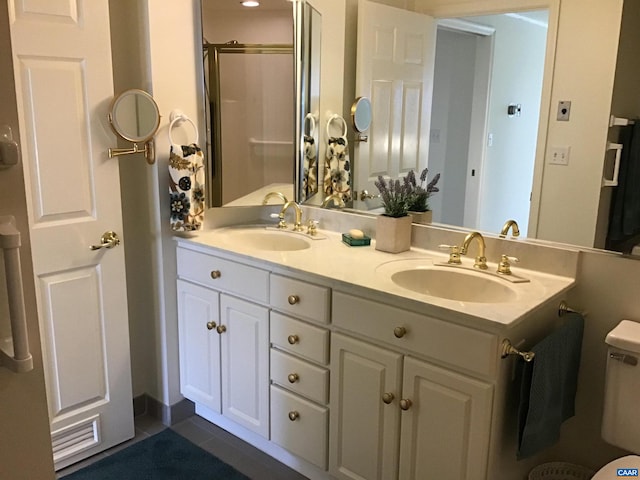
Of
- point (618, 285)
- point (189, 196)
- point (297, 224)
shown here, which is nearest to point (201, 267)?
point (189, 196)

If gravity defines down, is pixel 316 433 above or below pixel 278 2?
below

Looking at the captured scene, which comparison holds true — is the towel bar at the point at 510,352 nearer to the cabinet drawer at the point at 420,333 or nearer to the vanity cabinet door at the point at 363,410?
the cabinet drawer at the point at 420,333

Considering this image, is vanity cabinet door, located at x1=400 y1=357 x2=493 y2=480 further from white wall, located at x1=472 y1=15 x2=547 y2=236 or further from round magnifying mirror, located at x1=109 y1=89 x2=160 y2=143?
round magnifying mirror, located at x1=109 y1=89 x2=160 y2=143

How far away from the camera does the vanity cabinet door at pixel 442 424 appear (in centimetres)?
164

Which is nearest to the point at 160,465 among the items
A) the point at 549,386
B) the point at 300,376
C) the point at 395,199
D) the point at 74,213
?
the point at 300,376

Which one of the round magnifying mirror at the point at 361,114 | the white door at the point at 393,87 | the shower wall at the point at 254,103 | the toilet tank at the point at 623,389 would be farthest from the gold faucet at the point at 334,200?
the toilet tank at the point at 623,389

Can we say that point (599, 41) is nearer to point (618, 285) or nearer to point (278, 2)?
point (618, 285)

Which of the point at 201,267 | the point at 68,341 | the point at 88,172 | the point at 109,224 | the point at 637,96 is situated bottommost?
the point at 68,341

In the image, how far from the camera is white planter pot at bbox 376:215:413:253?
7.20 feet

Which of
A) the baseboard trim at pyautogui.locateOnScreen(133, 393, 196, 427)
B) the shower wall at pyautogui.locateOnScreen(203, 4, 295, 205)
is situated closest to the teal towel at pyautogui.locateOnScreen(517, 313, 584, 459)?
the shower wall at pyautogui.locateOnScreen(203, 4, 295, 205)

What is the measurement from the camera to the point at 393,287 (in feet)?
5.94

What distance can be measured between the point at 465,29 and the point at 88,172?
1508 mm

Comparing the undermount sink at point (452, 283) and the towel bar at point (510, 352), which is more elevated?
the undermount sink at point (452, 283)

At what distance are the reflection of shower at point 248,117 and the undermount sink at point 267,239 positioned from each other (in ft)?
0.59
